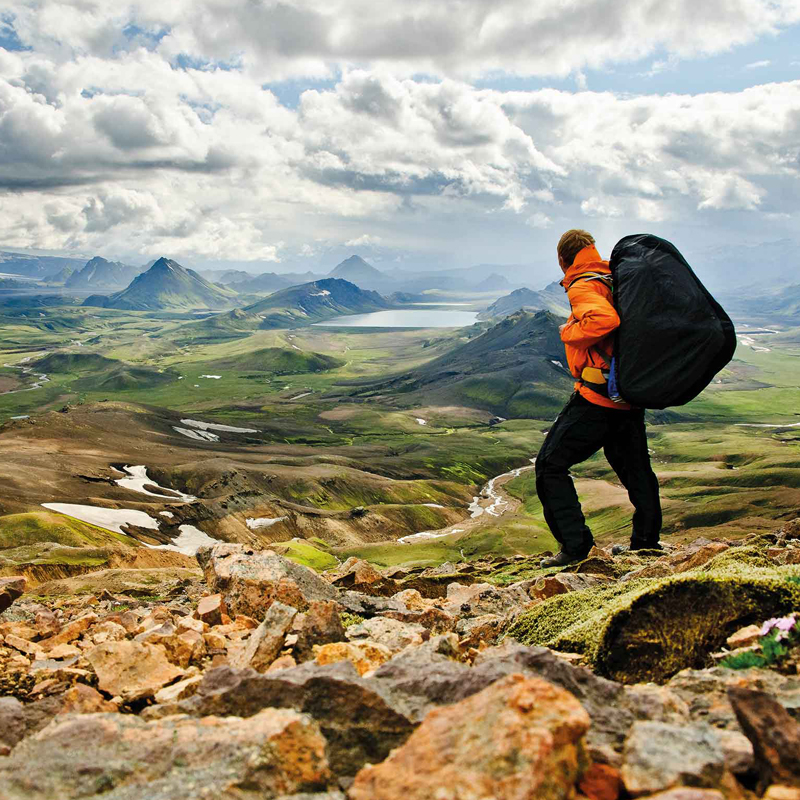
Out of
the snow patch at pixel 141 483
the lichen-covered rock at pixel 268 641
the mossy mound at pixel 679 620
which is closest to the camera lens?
the mossy mound at pixel 679 620

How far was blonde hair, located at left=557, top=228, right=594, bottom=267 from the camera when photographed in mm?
12422

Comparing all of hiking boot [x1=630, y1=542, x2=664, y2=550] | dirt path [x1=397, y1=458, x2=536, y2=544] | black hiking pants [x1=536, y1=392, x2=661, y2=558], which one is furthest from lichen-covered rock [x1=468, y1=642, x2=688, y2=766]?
dirt path [x1=397, y1=458, x2=536, y2=544]

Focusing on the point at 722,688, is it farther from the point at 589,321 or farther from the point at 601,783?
the point at 589,321

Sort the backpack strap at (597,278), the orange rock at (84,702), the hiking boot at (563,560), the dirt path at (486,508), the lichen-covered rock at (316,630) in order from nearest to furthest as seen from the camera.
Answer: the orange rock at (84,702) < the lichen-covered rock at (316,630) < the backpack strap at (597,278) < the hiking boot at (563,560) < the dirt path at (486,508)

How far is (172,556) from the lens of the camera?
224 feet

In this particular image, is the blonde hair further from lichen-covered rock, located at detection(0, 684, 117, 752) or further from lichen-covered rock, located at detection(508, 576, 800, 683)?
lichen-covered rock, located at detection(0, 684, 117, 752)

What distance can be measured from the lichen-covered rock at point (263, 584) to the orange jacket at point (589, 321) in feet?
20.1

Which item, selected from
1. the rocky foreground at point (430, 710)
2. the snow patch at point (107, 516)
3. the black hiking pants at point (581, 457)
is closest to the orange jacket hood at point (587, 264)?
the black hiking pants at point (581, 457)

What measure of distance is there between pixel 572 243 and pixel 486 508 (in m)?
156

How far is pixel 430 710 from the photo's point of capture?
5.40 m

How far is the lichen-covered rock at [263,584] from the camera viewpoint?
10578 mm

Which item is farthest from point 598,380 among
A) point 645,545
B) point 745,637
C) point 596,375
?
point 745,637

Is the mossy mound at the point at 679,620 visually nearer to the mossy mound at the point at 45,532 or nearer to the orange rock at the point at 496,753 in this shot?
the orange rock at the point at 496,753

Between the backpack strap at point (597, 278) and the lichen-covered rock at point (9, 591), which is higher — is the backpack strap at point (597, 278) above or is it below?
above
